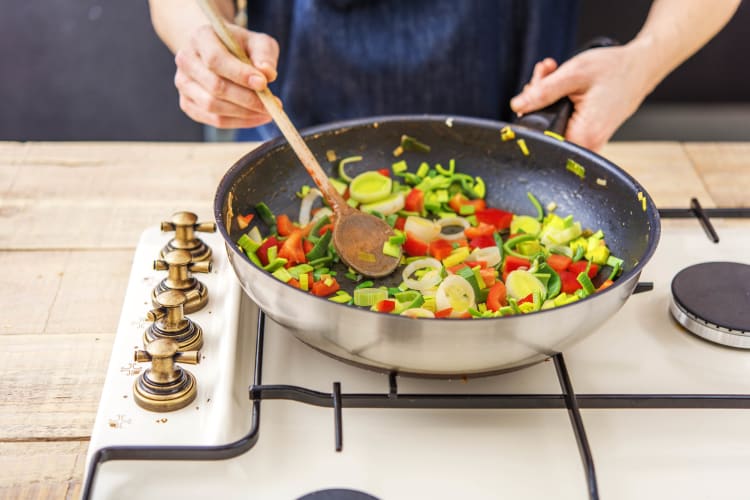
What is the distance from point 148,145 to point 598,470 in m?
0.91

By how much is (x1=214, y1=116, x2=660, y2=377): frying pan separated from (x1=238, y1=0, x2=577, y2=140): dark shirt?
0.89 feet

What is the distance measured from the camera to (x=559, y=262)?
1032 millimetres

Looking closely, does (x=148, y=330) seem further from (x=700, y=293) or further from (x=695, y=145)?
(x=695, y=145)

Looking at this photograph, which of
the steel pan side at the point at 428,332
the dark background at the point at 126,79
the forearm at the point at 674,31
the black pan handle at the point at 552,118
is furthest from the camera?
the dark background at the point at 126,79

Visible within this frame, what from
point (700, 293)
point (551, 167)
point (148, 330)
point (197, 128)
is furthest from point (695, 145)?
point (197, 128)

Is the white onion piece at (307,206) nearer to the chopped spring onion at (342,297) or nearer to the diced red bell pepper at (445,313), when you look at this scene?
the chopped spring onion at (342,297)

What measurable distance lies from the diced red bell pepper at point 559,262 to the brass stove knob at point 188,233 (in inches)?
15.6

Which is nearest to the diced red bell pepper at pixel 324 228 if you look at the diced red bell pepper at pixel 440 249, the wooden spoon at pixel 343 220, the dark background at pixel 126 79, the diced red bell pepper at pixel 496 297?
the wooden spoon at pixel 343 220

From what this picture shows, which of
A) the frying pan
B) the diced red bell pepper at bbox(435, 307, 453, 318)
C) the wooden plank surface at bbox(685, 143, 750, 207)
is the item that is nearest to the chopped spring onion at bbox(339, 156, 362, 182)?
the frying pan

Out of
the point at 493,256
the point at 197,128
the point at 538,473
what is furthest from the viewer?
the point at 197,128

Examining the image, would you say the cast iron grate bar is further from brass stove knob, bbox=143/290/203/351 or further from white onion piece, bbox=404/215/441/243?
brass stove knob, bbox=143/290/203/351

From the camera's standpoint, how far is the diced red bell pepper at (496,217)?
3.68 feet

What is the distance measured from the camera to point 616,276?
100 cm

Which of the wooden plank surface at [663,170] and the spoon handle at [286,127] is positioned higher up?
the spoon handle at [286,127]
